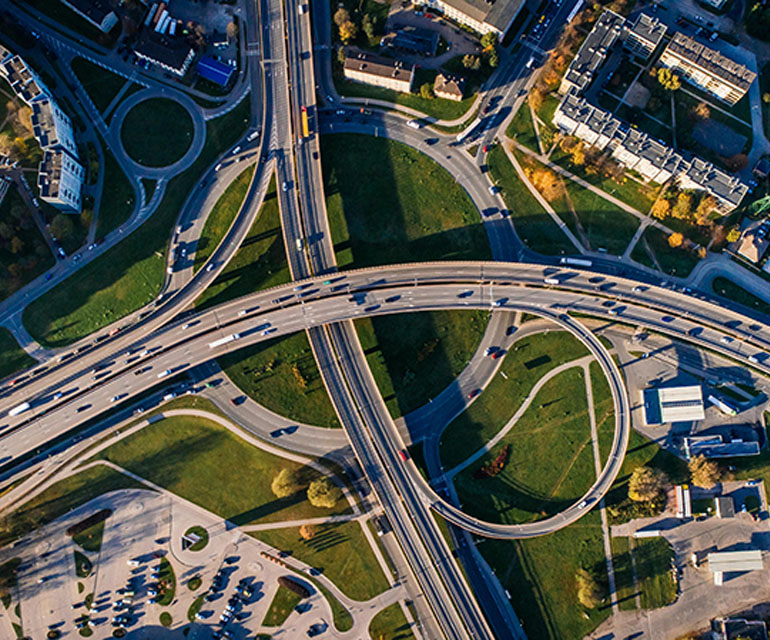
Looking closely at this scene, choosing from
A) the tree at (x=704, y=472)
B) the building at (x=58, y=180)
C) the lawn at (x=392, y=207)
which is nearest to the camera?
the tree at (x=704, y=472)

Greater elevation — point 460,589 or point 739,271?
point 739,271

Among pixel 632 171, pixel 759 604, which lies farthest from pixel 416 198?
pixel 759 604

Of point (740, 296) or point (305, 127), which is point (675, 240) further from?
point (305, 127)

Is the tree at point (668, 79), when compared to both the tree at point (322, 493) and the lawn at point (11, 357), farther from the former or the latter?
the lawn at point (11, 357)

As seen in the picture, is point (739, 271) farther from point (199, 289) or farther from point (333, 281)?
point (199, 289)

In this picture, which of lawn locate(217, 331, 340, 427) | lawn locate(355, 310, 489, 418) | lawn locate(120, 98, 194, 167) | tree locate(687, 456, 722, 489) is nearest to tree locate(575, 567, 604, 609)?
tree locate(687, 456, 722, 489)

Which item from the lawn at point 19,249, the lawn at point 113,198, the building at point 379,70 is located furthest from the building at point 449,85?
the lawn at point 19,249

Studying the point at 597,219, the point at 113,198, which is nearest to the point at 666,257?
the point at 597,219

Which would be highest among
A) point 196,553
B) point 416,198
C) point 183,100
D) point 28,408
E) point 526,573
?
point 416,198
